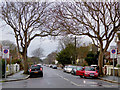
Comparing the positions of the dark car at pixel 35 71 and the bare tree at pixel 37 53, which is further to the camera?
the bare tree at pixel 37 53

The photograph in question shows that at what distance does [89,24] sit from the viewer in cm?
2753

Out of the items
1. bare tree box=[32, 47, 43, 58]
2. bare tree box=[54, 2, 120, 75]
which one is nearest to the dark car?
bare tree box=[54, 2, 120, 75]

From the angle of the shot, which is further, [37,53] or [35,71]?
[37,53]

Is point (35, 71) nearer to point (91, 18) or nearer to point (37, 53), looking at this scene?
point (91, 18)

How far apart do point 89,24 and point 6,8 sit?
1137 cm

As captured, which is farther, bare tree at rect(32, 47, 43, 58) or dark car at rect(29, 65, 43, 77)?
bare tree at rect(32, 47, 43, 58)

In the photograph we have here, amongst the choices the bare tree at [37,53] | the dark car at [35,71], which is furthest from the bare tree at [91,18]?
the bare tree at [37,53]

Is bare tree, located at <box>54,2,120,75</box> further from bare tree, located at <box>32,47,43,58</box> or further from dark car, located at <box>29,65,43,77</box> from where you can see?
bare tree, located at <box>32,47,43,58</box>

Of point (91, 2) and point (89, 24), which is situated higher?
point (91, 2)

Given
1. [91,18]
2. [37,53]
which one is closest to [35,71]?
[91,18]

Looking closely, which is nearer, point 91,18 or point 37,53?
point 91,18

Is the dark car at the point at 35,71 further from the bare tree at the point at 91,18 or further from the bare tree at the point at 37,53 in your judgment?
the bare tree at the point at 37,53

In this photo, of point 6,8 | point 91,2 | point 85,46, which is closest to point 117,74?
point 91,2

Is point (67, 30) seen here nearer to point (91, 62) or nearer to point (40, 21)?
point (40, 21)
